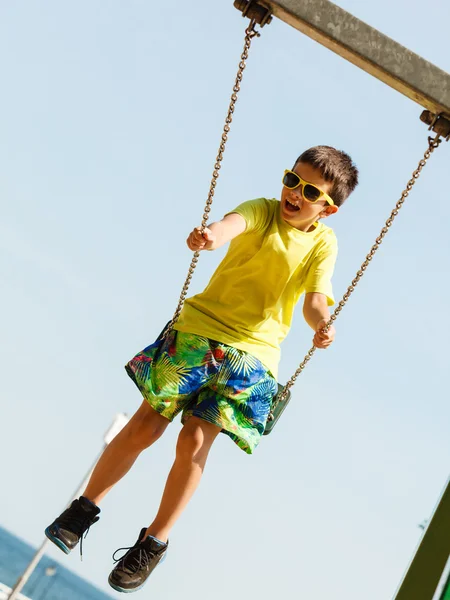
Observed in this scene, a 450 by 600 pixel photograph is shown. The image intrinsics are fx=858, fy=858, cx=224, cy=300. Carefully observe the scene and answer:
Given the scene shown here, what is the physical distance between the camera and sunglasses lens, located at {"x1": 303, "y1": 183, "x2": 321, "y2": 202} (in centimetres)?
396

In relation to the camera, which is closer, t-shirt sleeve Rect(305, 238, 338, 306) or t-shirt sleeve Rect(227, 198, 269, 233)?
t-shirt sleeve Rect(227, 198, 269, 233)

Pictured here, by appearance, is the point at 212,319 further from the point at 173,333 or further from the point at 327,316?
the point at 327,316

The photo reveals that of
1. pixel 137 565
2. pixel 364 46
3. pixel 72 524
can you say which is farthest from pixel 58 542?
pixel 364 46

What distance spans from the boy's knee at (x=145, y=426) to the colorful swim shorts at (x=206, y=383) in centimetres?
5

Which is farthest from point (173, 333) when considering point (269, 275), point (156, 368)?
point (269, 275)

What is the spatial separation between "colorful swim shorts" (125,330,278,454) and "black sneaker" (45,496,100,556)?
54 centimetres

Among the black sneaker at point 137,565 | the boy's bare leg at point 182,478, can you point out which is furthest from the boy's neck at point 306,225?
the black sneaker at point 137,565

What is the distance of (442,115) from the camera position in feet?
10.4

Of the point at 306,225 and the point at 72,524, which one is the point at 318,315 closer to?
the point at 306,225

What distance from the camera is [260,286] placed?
13.1 feet

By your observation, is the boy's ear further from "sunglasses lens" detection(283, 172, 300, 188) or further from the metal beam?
the metal beam

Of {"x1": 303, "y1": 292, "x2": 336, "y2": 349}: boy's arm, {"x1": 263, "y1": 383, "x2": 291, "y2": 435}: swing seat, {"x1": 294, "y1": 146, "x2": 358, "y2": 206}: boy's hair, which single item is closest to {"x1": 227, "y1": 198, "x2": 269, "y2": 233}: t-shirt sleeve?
{"x1": 294, "y1": 146, "x2": 358, "y2": 206}: boy's hair

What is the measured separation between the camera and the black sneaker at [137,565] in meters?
3.63

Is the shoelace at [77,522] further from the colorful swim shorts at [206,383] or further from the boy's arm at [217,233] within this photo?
the boy's arm at [217,233]
